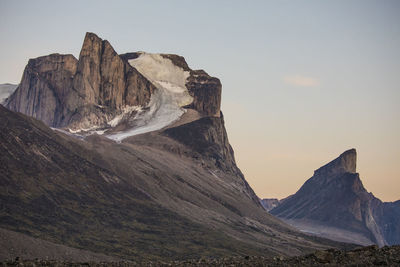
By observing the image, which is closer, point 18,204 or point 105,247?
point 105,247

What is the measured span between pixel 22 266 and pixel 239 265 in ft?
59.3

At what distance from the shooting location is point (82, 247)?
168m

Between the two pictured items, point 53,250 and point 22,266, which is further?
point 53,250

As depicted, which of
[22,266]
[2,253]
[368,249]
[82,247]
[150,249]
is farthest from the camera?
[150,249]

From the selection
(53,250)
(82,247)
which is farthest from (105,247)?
(53,250)

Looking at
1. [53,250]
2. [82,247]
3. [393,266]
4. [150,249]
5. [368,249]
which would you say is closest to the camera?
[393,266]

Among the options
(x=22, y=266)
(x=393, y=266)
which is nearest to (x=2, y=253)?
(x=22, y=266)

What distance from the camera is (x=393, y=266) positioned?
2108 inches

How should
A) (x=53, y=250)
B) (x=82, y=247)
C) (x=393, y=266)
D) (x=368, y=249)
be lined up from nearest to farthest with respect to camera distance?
(x=393, y=266) → (x=368, y=249) → (x=53, y=250) → (x=82, y=247)

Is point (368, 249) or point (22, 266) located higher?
point (368, 249)

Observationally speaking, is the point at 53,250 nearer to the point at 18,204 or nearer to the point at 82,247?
the point at 82,247

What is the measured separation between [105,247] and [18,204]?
1297 inches

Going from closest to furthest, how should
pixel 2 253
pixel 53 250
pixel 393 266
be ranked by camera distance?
pixel 393 266, pixel 2 253, pixel 53 250

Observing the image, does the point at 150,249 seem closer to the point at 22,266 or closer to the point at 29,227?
the point at 29,227
